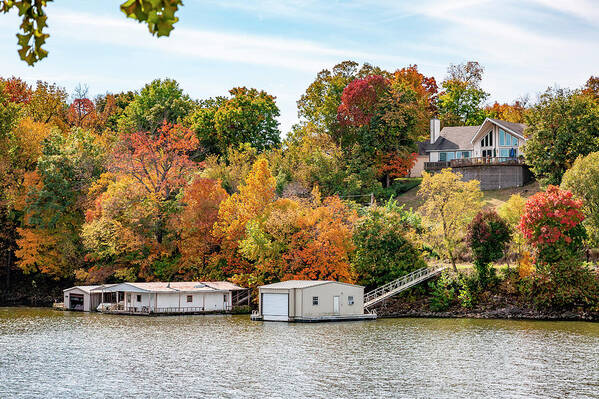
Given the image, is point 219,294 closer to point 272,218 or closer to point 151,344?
point 272,218

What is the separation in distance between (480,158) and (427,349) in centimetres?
4532

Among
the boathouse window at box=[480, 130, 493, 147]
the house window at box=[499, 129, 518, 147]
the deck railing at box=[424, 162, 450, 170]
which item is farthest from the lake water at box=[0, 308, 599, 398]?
the boathouse window at box=[480, 130, 493, 147]

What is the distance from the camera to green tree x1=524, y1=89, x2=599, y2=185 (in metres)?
69.8

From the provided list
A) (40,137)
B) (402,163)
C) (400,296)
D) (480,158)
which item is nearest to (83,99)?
(40,137)

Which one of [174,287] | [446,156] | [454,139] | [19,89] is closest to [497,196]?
[446,156]

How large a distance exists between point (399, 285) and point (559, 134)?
25.5 metres

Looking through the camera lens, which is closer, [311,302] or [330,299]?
[311,302]

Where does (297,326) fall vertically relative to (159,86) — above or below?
below

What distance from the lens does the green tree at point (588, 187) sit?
54.8m

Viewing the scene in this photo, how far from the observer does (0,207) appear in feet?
229

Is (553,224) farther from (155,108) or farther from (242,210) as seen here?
(155,108)

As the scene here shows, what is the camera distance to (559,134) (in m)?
70.7

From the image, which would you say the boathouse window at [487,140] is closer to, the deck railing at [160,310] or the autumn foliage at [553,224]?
the autumn foliage at [553,224]

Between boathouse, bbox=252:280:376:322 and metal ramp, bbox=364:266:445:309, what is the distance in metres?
1.84
